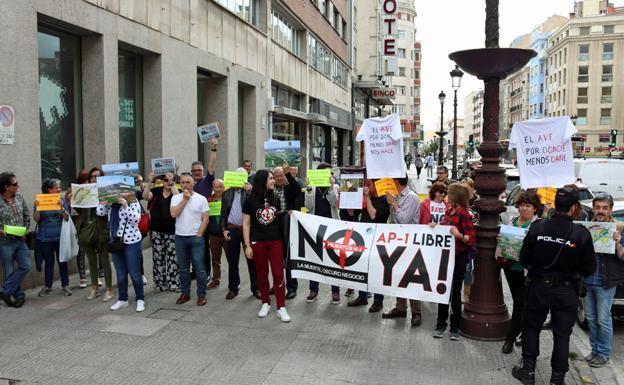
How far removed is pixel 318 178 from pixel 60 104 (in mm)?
5493

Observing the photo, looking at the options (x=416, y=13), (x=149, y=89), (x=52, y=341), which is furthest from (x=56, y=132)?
(x=416, y=13)

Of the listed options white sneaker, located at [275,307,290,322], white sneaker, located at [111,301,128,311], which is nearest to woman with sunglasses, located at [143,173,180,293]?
white sneaker, located at [111,301,128,311]

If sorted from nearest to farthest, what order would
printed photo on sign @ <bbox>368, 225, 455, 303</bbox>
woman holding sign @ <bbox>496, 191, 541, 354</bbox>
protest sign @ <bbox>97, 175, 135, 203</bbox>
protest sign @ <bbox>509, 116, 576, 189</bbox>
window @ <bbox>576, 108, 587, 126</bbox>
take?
woman holding sign @ <bbox>496, 191, 541, 354</bbox> < protest sign @ <bbox>509, 116, 576, 189</bbox> < printed photo on sign @ <bbox>368, 225, 455, 303</bbox> < protest sign @ <bbox>97, 175, 135, 203</bbox> < window @ <bbox>576, 108, 587, 126</bbox>

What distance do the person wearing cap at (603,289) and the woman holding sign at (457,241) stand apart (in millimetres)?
1312

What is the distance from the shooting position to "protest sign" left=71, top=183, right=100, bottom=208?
7.73 meters

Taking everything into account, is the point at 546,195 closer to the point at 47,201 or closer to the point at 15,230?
the point at 47,201

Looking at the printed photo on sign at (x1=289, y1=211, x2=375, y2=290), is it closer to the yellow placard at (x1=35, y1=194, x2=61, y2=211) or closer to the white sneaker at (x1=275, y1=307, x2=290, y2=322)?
the white sneaker at (x1=275, y1=307, x2=290, y2=322)

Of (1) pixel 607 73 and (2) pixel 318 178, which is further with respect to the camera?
(1) pixel 607 73

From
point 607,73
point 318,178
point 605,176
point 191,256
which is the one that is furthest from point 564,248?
point 607,73

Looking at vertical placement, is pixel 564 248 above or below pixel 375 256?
above

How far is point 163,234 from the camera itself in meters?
8.36

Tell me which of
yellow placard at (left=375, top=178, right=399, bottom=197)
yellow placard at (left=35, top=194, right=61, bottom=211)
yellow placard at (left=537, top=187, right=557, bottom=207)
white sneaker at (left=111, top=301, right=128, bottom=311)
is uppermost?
yellow placard at (left=375, top=178, right=399, bottom=197)

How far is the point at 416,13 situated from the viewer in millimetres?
95125

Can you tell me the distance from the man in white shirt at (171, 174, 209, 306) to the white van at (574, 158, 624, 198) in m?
13.7
